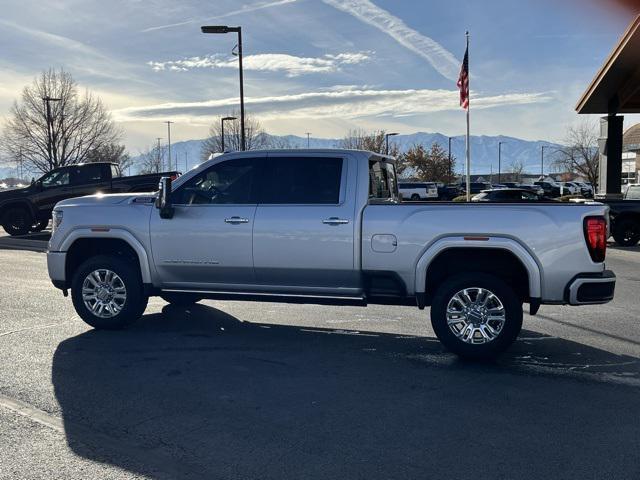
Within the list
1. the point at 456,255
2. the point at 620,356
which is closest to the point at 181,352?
the point at 456,255

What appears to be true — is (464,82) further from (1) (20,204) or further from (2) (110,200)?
(2) (110,200)

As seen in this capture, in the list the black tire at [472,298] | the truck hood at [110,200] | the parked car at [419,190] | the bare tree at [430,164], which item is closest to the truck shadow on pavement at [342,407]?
the black tire at [472,298]

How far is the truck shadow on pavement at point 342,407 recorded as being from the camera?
3.81 meters

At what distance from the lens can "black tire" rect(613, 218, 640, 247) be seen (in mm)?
16688

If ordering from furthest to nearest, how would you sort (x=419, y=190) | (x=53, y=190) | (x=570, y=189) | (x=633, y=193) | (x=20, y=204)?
(x=570, y=189) < (x=419, y=190) < (x=53, y=190) < (x=20, y=204) < (x=633, y=193)

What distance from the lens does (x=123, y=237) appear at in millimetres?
7160

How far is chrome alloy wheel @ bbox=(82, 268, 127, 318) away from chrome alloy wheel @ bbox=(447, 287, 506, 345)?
373cm


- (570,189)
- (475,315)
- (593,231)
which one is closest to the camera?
(593,231)

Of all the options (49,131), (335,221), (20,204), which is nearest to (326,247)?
(335,221)

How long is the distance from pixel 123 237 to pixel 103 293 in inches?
28.3

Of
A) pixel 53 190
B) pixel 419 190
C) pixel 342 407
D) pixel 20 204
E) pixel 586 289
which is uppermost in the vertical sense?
pixel 419 190

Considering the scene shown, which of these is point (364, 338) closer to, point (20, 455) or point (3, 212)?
point (20, 455)

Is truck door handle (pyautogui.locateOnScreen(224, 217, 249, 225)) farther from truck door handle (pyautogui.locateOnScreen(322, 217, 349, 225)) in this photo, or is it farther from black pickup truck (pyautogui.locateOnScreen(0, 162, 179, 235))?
black pickup truck (pyautogui.locateOnScreen(0, 162, 179, 235))

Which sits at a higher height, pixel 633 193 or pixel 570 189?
pixel 570 189
